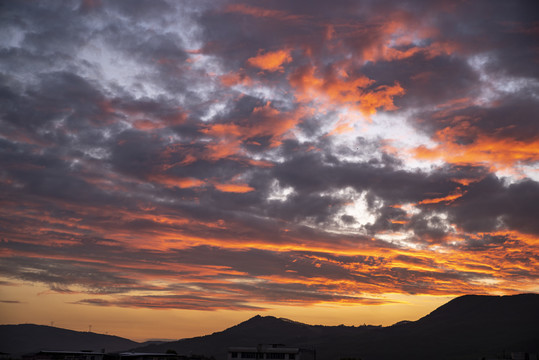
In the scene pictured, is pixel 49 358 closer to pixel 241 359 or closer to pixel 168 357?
pixel 168 357

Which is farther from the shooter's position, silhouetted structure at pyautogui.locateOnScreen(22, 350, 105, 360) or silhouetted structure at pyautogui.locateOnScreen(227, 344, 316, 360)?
silhouetted structure at pyautogui.locateOnScreen(227, 344, 316, 360)

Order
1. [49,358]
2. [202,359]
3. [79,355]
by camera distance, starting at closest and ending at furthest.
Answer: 1. [49,358]
2. [79,355]
3. [202,359]

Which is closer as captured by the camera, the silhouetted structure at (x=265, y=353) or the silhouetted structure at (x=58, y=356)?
the silhouetted structure at (x=58, y=356)

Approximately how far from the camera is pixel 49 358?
13525 centimetres

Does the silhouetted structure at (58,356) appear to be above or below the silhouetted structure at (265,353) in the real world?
below

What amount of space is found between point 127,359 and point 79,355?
1626 cm

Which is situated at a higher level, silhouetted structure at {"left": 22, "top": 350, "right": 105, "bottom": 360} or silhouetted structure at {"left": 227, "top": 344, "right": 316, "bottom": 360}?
silhouetted structure at {"left": 227, "top": 344, "right": 316, "bottom": 360}

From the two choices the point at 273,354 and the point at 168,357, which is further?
the point at 168,357

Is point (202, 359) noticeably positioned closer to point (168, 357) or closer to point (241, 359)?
point (168, 357)

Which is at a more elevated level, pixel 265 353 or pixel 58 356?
pixel 265 353

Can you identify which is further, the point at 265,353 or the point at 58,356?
the point at 58,356

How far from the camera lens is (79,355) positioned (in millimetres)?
147000

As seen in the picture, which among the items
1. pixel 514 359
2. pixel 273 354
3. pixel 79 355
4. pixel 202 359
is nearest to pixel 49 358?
pixel 79 355

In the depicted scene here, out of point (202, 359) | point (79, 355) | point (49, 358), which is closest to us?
point (49, 358)
